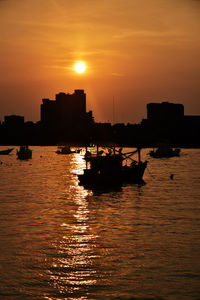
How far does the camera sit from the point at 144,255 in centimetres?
2780

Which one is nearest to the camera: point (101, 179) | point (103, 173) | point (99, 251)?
point (99, 251)

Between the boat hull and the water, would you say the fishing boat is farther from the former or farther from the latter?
the water

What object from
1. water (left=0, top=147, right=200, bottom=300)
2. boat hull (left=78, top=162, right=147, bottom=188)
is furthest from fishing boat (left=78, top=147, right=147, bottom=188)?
water (left=0, top=147, right=200, bottom=300)

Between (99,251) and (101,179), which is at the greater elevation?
(101,179)

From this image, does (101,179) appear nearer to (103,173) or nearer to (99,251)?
(103,173)

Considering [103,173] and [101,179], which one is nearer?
[103,173]

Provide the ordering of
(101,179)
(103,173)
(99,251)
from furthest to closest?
(101,179), (103,173), (99,251)

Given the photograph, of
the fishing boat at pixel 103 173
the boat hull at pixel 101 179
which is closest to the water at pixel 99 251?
the fishing boat at pixel 103 173

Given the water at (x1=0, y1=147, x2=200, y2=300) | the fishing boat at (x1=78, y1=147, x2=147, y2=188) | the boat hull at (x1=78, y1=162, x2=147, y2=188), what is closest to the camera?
the water at (x1=0, y1=147, x2=200, y2=300)

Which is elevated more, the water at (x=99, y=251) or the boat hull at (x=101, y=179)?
the boat hull at (x=101, y=179)

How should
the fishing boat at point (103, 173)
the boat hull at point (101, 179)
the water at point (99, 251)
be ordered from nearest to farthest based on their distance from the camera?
the water at point (99, 251)
the fishing boat at point (103, 173)
the boat hull at point (101, 179)

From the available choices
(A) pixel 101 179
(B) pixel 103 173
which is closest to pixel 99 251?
(B) pixel 103 173

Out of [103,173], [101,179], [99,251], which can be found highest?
[103,173]

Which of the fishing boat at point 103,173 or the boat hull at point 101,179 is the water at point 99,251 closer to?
the fishing boat at point 103,173
